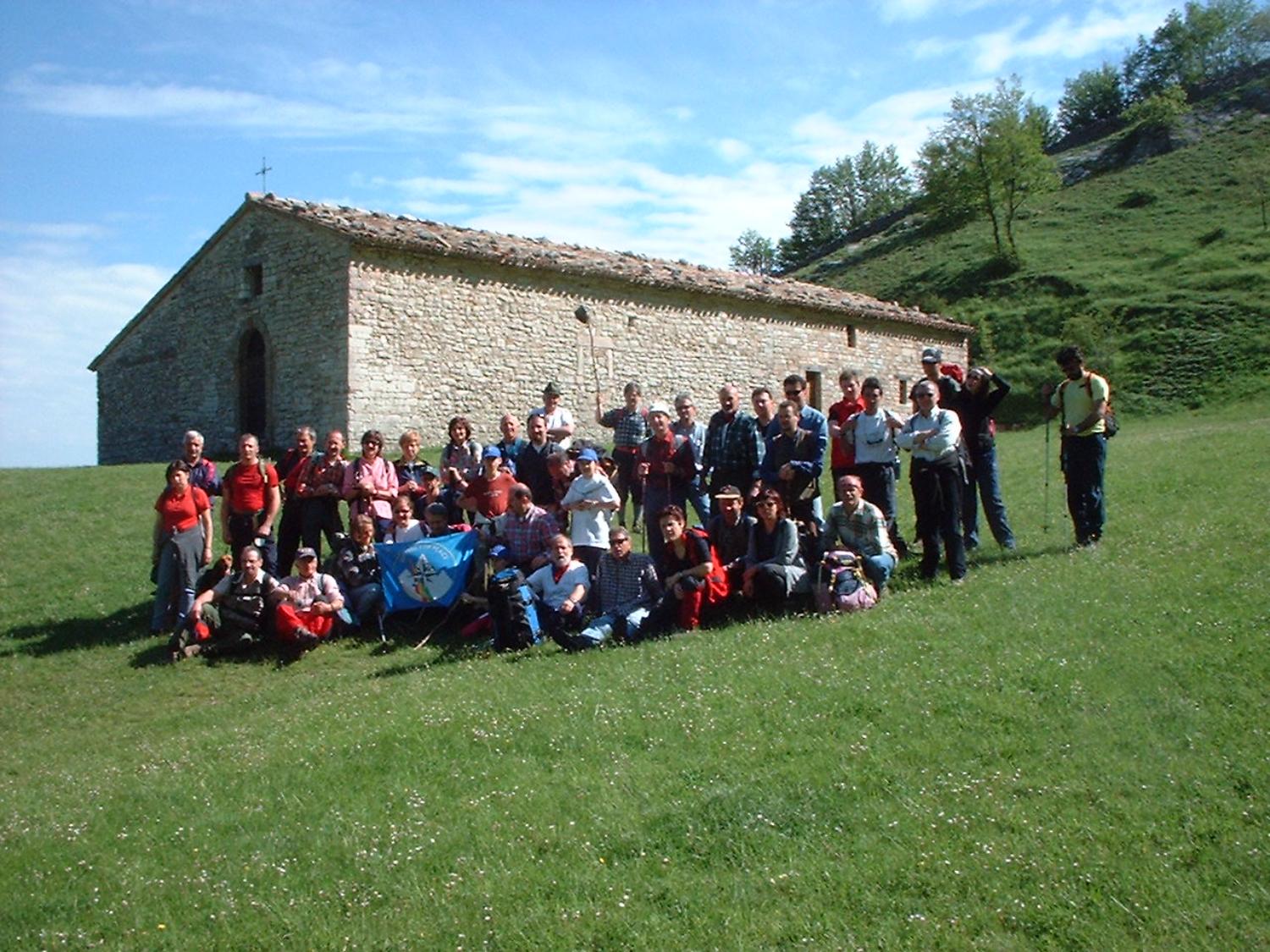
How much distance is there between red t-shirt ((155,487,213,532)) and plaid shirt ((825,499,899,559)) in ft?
18.6

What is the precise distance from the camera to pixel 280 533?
10398 mm

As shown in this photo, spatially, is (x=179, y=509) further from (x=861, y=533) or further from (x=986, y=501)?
(x=986, y=501)

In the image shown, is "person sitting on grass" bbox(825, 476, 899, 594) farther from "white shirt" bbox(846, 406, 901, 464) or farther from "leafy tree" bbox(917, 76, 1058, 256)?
"leafy tree" bbox(917, 76, 1058, 256)

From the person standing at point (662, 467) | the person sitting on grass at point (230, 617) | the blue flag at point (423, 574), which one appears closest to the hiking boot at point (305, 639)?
the person sitting on grass at point (230, 617)

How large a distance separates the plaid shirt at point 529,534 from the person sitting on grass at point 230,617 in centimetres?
206

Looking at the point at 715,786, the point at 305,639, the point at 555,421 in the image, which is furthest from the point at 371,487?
the point at 715,786

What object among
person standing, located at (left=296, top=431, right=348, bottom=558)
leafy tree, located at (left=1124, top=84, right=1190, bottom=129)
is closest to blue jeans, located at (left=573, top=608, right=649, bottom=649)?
person standing, located at (left=296, top=431, right=348, bottom=558)

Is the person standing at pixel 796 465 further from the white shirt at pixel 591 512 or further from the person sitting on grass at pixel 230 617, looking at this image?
the person sitting on grass at pixel 230 617

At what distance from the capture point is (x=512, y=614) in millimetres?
8500

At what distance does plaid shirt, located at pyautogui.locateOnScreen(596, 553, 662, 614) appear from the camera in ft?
28.0

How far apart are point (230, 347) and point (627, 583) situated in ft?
52.2

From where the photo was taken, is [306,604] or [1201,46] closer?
[306,604]

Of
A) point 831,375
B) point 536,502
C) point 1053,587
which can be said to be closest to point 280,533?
point 536,502

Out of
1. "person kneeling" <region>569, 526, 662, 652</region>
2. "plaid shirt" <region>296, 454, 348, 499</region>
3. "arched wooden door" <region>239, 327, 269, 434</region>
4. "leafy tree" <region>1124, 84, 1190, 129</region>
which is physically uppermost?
"leafy tree" <region>1124, 84, 1190, 129</region>
